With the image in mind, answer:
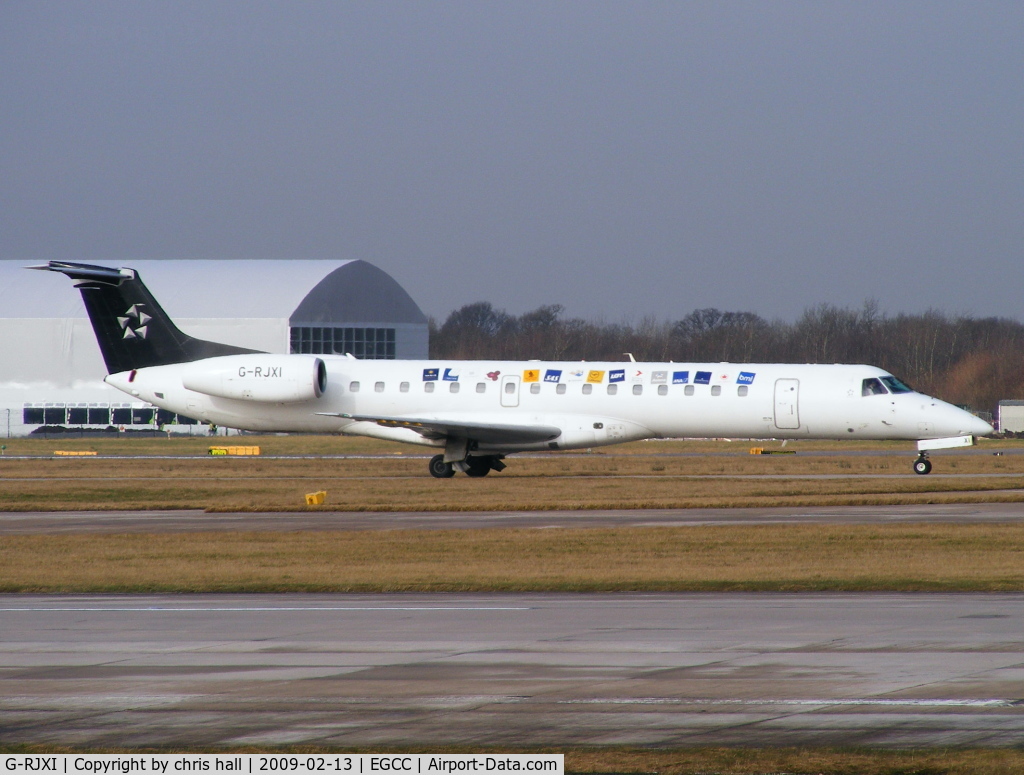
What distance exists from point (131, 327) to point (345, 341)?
36195 millimetres

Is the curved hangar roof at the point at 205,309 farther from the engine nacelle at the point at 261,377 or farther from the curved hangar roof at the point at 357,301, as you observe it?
the engine nacelle at the point at 261,377

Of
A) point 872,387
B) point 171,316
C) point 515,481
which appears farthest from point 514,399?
point 171,316

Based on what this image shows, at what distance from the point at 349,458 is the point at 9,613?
1290 inches

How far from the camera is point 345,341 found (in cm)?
7256

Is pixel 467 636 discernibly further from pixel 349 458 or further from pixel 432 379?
pixel 349 458

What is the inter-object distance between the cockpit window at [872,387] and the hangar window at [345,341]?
40932 millimetres

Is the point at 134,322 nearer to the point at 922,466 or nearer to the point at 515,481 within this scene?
the point at 515,481

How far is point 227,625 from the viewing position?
11984mm

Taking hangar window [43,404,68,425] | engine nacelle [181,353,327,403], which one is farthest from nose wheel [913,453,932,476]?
hangar window [43,404,68,425]

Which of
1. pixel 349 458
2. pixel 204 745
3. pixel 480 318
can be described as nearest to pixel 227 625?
pixel 204 745

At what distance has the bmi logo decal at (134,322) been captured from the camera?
1430 inches

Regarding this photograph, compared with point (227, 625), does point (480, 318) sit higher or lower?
higher

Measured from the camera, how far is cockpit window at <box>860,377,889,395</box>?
108 ft

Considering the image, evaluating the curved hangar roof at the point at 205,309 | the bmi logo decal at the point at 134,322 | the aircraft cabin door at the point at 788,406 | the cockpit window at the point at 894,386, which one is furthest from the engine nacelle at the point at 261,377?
the curved hangar roof at the point at 205,309
